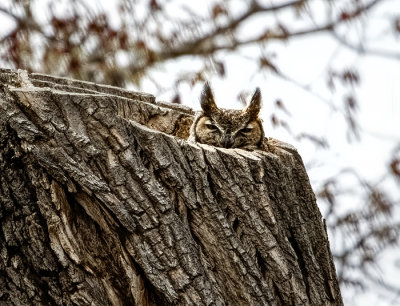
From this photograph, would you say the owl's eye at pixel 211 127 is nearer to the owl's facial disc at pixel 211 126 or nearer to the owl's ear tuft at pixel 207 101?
the owl's facial disc at pixel 211 126

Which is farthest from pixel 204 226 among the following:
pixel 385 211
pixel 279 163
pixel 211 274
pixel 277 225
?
pixel 385 211

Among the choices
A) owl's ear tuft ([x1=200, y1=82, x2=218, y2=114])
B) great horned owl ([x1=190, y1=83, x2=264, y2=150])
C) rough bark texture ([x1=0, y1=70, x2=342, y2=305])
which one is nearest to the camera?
rough bark texture ([x1=0, y1=70, x2=342, y2=305])

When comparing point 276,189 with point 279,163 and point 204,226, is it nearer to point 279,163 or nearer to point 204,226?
point 279,163

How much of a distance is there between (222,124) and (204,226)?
85.0 inches

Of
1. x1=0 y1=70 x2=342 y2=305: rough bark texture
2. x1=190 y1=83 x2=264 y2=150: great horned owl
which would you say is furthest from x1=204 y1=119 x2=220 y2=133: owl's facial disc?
x1=0 y1=70 x2=342 y2=305: rough bark texture

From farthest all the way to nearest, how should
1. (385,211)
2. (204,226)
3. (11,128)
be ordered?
(385,211), (204,226), (11,128)

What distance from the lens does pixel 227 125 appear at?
14.4 ft

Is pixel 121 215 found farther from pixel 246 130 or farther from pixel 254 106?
pixel 254 106

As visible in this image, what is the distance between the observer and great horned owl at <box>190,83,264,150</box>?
14.0ft

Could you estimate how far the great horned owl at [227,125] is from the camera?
4.27m

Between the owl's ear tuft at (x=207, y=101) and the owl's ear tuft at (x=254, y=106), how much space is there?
28 centimetres

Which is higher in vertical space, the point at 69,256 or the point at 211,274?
the point at 211,274

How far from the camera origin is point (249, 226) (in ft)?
7.88

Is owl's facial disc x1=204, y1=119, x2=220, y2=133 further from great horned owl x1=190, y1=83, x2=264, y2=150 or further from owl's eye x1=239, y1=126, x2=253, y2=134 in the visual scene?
owl's eye x1=239, y1=126, x2=253, y2=134
